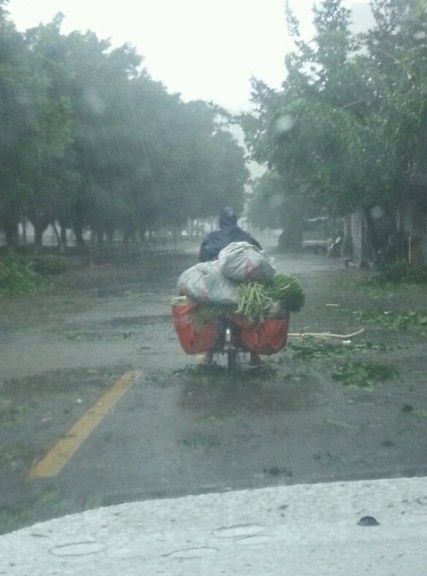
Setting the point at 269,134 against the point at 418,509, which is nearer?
the point at 418,509

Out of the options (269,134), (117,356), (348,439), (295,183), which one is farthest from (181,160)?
(348,439)

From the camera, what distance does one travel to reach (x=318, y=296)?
88.6ft

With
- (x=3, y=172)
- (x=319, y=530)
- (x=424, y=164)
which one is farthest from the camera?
(x=3, y=172)

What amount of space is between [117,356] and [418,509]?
28.3 feet

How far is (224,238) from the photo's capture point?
44.1ft

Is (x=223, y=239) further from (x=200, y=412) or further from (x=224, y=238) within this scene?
(x=200, y=412)

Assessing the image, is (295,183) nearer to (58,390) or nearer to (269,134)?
(269,134)

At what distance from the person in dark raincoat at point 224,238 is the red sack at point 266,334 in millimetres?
1278

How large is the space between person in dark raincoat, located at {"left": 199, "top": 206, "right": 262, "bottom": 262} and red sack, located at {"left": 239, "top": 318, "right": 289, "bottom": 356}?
4.19 feet

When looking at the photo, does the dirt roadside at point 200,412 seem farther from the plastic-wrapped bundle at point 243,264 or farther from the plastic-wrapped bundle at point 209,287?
the plastic-wrapped bundle at point 243,264

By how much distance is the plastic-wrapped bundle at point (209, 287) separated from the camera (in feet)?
40.1

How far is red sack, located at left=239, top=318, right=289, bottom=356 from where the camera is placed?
40.7 feet

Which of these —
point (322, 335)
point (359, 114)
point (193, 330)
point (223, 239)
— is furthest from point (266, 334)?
point (359, 114)

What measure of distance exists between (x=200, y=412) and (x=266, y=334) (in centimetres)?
224
